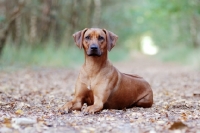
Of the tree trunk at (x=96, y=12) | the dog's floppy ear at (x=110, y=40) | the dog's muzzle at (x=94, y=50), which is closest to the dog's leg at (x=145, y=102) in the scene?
the dog's floppy ear at (x=110, y=40)

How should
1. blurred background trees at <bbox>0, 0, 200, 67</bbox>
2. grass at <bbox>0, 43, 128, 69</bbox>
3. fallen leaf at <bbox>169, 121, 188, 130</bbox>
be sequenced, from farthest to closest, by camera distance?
blurred background trees at <bbox>0, 0, 200, 67</bbox> < grass at <bbox>0, 43, 128, 69</bbox> < fallen leaf at <bbox>169, 121, 188, 130</bbox>

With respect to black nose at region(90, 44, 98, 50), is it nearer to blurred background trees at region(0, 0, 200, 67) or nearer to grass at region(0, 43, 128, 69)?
blurred background trees at region(0, 0, 200, 67)

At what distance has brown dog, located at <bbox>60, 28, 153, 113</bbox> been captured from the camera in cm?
680

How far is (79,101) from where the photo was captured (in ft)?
22.6

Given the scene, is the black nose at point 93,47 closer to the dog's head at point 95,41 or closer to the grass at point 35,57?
the dog's head at point 95,41

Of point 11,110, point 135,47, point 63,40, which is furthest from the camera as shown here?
point 135,47

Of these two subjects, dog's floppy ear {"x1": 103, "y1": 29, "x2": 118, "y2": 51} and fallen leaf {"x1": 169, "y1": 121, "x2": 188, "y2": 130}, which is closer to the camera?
fallen leaf {"x1": 169, "y1": 121, "x2": 188, "y2": 130}

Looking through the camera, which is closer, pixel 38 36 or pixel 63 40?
pixel 38 36

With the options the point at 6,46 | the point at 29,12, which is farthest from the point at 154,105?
the point at 29,12

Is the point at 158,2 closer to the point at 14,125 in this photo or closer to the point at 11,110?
the point at 11,110

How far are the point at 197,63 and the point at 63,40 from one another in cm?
695

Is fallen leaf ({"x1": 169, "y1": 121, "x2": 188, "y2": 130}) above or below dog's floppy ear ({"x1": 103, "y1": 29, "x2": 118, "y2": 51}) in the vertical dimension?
below

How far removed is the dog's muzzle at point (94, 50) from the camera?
6.68m

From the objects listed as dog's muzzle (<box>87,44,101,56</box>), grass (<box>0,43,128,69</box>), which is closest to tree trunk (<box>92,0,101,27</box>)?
grass (<box>0,43,128,69</box>)
